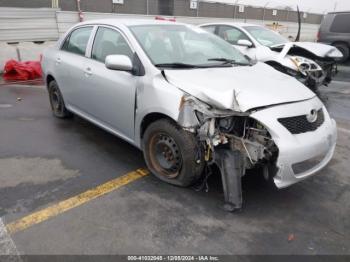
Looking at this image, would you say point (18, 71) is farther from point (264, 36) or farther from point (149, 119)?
point (149, 119)

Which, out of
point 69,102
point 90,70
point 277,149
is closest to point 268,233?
point 277,149

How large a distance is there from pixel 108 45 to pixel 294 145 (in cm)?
256

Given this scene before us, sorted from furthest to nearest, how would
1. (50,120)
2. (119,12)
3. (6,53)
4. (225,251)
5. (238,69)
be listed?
(119,12) → (6,53) → (50,120) → (238,69) → (225,251)

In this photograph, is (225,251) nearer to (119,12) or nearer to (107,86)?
(107,86)

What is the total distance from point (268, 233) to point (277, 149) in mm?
726

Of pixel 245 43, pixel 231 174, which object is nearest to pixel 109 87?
pixel 231 174

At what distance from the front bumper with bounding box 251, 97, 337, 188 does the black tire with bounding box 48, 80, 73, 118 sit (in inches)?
142

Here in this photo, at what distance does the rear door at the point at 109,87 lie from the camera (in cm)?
362

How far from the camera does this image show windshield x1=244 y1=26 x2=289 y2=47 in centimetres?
774

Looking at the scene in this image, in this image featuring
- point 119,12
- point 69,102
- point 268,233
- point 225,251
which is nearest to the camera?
point 225,251

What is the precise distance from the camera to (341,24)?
1156 cm

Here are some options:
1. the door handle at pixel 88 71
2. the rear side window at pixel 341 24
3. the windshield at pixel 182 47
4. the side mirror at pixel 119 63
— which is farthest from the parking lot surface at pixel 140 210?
the rear side window at pixel 341 24

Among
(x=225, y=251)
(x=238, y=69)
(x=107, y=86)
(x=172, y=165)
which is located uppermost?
(x=238, y=69)

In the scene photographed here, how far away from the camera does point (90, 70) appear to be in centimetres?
418
